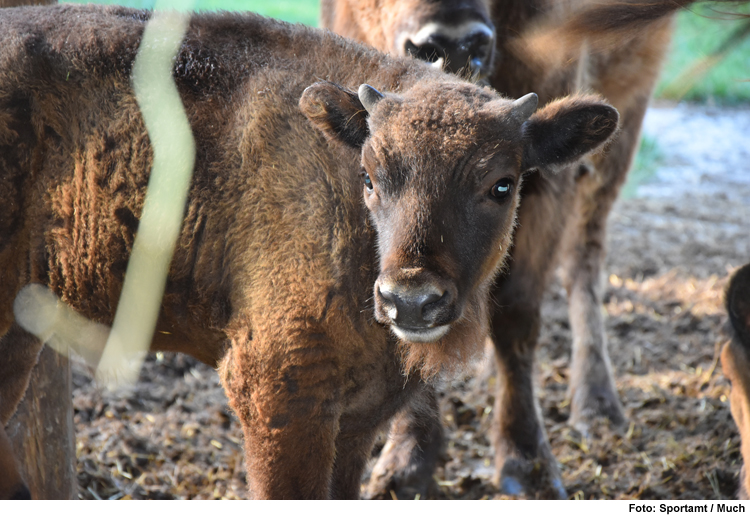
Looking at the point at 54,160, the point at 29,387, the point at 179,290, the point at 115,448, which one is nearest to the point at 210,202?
the point at 179,290

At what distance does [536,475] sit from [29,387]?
2892 millimetres

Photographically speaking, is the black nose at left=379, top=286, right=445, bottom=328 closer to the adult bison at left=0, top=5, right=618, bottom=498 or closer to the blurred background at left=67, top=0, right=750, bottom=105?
the adult bison at left=0, top=5, right=618, bottom=498

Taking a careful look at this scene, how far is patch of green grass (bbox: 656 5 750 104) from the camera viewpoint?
133 inches

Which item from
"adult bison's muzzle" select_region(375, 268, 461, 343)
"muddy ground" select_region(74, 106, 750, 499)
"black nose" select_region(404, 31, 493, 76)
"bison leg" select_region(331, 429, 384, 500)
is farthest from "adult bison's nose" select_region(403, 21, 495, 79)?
"bison leg" select_region(331, 429, 384, 500)

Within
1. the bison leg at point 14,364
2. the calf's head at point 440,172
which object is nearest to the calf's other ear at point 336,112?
the calf's head at point 440,172

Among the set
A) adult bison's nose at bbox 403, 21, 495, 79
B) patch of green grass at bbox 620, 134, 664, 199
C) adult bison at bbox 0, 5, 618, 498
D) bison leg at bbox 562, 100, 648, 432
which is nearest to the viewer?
adult bison at bbox 0, 5, 618, 498

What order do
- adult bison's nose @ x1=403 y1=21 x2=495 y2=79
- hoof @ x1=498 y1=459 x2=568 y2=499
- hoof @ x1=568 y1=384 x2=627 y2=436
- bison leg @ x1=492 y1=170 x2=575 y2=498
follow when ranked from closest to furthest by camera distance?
adult bison's nose @ x1=403 y1=21 x2=495 y2=79 < hoof @ x1=498 y1=459 x2=568 y2=499 < bison leg @ x1=492 y1=170 x2=575 y2=498 < hoof @ x1=568 y1=384 x2=627 y2=436

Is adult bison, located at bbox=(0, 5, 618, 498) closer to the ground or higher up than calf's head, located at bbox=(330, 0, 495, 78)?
closer to the ground

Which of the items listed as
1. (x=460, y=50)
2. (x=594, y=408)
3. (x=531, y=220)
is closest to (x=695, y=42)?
(x=531, y=220)

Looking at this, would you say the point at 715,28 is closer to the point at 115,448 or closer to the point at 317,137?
the point at 317,137

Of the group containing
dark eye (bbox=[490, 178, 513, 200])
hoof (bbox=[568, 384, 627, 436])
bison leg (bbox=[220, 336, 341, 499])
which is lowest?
hoof (bbox=[568, 384, 627, 436])

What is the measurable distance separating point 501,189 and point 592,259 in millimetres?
3653

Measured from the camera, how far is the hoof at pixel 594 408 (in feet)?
17.3

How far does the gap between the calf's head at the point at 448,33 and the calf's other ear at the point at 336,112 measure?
0.76 meters
